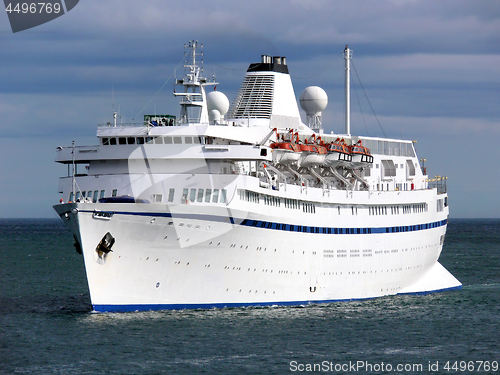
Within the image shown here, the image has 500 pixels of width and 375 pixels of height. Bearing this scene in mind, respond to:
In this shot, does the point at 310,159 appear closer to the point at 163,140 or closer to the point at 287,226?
the point at 287,226

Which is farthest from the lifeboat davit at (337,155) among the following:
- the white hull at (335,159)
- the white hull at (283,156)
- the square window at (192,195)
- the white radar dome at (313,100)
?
the square window at (192,195)

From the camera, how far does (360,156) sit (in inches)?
2167

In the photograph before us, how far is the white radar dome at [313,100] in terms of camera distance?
58312 mm

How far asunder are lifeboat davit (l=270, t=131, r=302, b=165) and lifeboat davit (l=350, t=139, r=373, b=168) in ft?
18.5

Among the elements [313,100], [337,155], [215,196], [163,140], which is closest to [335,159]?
[337,155]

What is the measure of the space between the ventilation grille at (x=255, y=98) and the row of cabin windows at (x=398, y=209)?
841 centimetres

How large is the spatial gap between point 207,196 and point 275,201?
14.1ft

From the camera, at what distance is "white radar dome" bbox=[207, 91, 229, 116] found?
51375 millimetres

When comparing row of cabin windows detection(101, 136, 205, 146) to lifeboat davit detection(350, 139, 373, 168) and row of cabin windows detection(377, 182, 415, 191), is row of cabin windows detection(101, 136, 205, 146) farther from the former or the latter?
row of cabin windows detection(377, 182, 415, 191)

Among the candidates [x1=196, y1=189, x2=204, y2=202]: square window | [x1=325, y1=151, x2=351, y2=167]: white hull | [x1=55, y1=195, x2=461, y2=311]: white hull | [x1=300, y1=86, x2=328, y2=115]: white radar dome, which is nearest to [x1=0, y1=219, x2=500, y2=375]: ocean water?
[x1=55, y1=195, x2=461, y2=311]: white hull

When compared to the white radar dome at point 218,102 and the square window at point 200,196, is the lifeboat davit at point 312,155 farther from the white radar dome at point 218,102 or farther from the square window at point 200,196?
the square window at point 200,196

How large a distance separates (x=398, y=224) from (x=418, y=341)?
16997 millimetres

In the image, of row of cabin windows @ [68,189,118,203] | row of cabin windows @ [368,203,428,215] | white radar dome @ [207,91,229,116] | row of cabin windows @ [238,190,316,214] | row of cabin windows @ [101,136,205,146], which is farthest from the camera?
row of cabin windows @ [368,203,428,215]

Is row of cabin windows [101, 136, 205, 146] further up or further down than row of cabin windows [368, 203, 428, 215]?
further up
